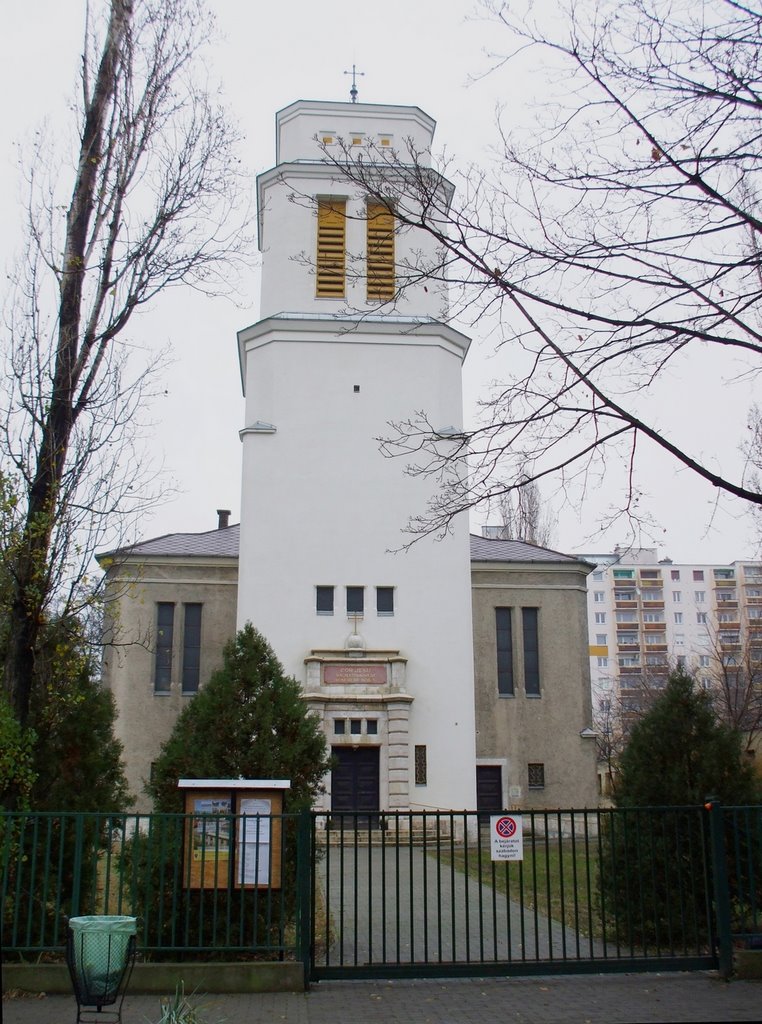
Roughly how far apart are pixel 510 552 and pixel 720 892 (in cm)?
2611

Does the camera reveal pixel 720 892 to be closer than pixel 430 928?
Yes

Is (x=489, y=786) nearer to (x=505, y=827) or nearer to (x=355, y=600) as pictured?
(x=355, y=600)

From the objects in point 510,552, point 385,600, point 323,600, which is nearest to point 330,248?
point 323,600

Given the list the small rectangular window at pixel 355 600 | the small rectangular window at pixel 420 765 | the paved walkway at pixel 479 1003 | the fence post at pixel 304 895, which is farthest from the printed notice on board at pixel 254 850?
the small rectangular window at pixel 355 600

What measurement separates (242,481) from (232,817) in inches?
842

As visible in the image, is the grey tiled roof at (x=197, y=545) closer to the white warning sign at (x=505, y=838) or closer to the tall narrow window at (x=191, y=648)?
the tall narrow window at (x=191, y=648)

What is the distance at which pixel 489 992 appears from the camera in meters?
9.88

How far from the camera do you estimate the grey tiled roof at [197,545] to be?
3309 centimetres

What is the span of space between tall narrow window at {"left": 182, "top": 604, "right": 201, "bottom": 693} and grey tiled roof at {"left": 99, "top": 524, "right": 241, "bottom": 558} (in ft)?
5.87

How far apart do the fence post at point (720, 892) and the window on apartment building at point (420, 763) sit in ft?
61.8

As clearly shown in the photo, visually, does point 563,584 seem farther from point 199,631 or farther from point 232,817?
point 232,817

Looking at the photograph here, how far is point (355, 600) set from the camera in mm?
30297

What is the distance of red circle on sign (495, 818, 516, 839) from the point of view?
35.1 ft

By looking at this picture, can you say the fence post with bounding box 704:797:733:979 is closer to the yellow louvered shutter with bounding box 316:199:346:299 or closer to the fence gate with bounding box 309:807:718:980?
the fence gate with bounding box 309:807:718:980
